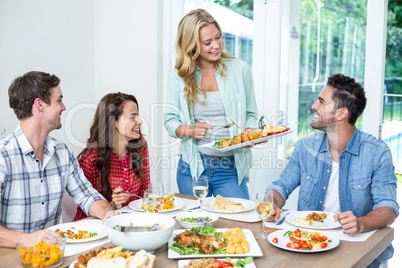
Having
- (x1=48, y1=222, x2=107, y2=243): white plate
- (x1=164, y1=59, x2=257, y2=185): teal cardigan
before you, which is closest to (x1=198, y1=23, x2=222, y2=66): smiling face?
(x1=164, y1=59, x2=257, y2=185): teal cardigan

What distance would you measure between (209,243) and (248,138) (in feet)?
3.62

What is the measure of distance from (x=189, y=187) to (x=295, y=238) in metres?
1.18

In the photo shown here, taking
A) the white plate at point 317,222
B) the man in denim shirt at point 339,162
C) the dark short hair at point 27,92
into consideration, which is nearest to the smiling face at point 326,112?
the man in denim shirt at point 339,162

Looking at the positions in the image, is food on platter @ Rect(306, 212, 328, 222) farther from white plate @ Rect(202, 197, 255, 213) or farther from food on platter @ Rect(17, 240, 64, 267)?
food on platter @ Rect(17, 240, 64, 267)

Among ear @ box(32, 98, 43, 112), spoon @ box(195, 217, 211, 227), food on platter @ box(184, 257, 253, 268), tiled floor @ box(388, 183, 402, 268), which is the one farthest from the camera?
tiled floor @ box(388, 183, 402, 268)

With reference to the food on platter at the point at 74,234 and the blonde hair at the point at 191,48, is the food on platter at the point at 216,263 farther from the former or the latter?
the blonde hair at the point at 191,48

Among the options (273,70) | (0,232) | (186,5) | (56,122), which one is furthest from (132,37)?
(0,232)

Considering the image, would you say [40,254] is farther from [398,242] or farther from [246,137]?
[398,242]

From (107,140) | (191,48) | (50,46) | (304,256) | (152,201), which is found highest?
(50,46)

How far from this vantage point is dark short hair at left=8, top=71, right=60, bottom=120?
1971 mm

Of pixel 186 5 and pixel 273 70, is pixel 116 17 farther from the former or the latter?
pixel 273 70

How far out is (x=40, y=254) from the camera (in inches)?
53.3

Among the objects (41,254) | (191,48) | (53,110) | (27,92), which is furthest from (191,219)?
(191,48)

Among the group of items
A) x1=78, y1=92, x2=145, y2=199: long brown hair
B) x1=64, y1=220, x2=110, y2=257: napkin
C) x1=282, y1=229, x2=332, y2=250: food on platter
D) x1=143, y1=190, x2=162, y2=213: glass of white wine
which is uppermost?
x1=78, y1=92, x2=145, y2=199: long brown hair
